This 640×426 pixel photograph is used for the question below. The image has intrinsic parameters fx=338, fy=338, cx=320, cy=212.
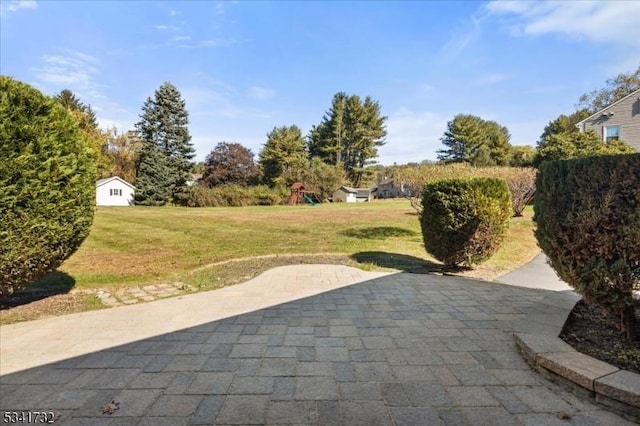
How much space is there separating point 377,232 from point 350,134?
118 ft

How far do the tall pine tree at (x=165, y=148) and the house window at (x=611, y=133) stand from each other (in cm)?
3287

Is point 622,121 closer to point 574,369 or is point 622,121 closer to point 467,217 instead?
point 467,217

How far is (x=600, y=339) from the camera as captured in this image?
2836 millimetres

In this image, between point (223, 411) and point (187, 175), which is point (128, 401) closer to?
point (223, 411)

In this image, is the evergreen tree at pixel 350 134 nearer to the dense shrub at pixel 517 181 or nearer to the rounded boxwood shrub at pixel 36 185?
the dense shrub at pixel 517 181

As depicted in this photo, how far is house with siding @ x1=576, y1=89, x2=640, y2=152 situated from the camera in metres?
20.2

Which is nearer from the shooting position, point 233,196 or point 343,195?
point 233,196

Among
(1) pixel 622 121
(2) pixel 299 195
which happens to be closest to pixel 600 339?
(1) pixel 622 121

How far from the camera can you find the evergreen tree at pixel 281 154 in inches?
1576

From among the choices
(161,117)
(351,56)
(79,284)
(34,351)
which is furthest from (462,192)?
(161,117)

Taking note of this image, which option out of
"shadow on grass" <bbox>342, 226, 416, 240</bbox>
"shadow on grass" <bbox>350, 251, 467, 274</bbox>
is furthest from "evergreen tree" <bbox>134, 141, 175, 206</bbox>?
"shadow on grass" <bbox>350, 251, 467, 274</bbox>

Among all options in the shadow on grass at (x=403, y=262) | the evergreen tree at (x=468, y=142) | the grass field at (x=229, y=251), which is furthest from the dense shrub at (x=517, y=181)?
the evergreen tree at (x=468, y=142)

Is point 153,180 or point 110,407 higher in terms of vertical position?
point 153,180

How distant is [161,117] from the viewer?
108 ft
